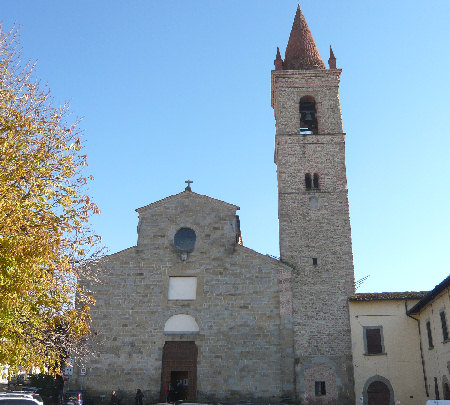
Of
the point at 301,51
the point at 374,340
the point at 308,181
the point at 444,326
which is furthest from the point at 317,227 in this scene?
the point at 301,51

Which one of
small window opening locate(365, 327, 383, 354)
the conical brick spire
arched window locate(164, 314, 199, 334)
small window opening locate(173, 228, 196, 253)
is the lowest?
small window opening locate(365, 327, 383, 354)

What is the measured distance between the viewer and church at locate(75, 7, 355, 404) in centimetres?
2064

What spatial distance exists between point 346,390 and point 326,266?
5348 millimetres

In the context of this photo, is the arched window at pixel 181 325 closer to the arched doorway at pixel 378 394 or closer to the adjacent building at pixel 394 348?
the adjacent building at pixel 394 348

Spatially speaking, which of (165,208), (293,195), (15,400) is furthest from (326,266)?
(15,400)

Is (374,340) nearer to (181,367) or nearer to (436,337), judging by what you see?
(436,337)

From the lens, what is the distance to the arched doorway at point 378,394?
66.7 ft

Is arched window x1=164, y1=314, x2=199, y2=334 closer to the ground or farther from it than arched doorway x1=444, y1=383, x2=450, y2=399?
farther from it

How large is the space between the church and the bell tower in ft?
0.16

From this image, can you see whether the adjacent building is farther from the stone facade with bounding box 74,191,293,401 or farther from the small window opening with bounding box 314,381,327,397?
the stone facade with bounding box 74,191,293,401

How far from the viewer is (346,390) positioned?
2038 cm

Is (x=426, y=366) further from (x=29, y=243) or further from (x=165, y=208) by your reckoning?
(x=29, y=243)

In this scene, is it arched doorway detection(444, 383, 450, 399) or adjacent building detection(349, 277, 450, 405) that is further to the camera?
adjacent building detection(349, 277, 450, 405)

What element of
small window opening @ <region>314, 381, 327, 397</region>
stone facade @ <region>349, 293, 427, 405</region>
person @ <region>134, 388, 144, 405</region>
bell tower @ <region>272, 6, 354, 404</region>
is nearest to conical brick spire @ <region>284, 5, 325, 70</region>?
bell tower @ <region>272, 6, 354, 404</region>
